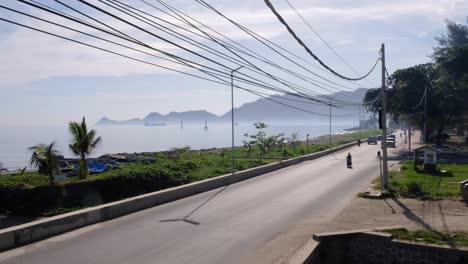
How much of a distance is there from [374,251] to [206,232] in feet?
14.9

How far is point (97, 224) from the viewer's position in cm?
1480

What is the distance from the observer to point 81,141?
66.7ft

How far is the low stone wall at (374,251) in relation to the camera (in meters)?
12.5

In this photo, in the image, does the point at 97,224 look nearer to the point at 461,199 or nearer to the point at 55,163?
the point at 55,163

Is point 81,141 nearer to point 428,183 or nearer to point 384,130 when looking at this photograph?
point 384,130

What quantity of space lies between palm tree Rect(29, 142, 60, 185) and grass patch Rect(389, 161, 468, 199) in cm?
1372

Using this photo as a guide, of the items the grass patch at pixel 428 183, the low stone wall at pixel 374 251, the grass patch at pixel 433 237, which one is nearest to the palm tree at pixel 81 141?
the low stone wall at pixel 374 251

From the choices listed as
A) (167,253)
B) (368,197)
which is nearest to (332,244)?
(167,253)

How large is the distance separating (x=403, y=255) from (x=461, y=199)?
7.49m

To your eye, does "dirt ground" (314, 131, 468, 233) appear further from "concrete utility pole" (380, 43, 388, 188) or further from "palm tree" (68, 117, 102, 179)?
"palm tree" (68, 117, 102, 179)

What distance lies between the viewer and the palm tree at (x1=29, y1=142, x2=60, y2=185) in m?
18.2

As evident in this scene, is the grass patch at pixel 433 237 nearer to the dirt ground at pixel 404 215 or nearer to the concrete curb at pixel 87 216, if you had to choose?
the dirt ground at pixel 404 215

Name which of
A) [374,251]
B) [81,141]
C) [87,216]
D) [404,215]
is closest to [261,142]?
[81,141]

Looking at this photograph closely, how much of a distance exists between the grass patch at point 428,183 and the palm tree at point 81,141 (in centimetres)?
1282
